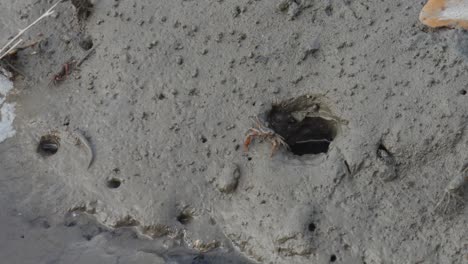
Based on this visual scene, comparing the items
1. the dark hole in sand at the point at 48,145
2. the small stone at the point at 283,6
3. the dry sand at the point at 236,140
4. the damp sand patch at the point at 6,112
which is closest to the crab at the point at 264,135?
the dry sand at the point at 236,140

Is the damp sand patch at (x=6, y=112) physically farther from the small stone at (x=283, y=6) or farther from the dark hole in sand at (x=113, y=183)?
the small stone at (x=283, y=6)

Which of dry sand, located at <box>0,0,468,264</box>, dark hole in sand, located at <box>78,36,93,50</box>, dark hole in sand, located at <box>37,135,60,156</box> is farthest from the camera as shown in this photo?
dark hole in sand, located at <box>78,36,93,50</box>

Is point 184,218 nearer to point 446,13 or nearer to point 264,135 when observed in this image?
point 264,135

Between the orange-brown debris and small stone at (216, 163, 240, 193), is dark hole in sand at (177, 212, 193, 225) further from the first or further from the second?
the orange-brown debris

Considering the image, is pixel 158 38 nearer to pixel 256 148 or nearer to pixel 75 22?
pixel 75 22

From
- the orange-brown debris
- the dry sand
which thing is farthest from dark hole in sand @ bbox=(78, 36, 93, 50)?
the orange-brown debris
